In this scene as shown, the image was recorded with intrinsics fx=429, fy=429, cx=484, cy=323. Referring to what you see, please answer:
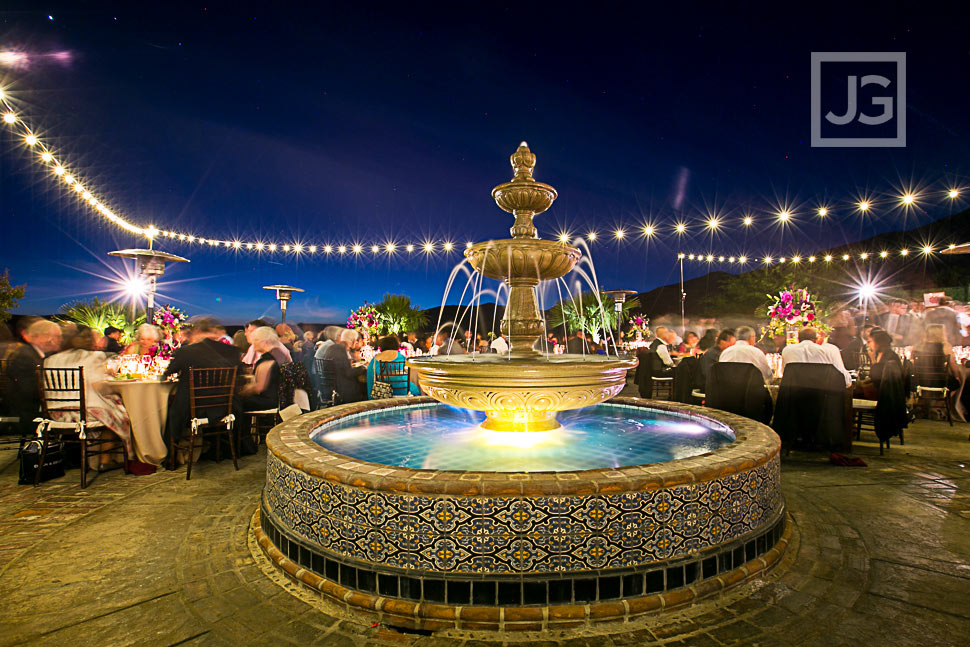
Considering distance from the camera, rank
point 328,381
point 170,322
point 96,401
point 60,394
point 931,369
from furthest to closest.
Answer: point 328,381 < point 170,322 < point 931,369 < point 60,394 < point 96,401

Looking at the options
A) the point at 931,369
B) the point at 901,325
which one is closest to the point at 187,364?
the point at 931,369

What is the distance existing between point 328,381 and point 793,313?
8467 millimetres

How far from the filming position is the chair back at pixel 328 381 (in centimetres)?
757

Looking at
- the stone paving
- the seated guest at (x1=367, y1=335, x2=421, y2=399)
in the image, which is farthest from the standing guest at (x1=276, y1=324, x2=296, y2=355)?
the stone paving

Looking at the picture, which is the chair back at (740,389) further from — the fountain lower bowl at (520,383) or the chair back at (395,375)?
the chair back at (395,375)

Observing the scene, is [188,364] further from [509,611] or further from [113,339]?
[113,339]

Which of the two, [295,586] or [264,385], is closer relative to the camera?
[295,586]

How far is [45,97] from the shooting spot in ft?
20.2

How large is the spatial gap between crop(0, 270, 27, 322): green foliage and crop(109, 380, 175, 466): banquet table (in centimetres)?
2157

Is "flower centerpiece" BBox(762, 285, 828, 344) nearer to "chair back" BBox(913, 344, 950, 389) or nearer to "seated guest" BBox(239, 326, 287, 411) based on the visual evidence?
"chair back" BBox(913, 344, 950, 389)

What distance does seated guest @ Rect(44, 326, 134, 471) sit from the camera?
4855 mm

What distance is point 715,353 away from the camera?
706 cm

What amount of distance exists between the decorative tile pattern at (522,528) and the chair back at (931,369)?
26.6 feet

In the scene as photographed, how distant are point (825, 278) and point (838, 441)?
3169 centimetres
